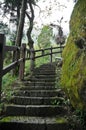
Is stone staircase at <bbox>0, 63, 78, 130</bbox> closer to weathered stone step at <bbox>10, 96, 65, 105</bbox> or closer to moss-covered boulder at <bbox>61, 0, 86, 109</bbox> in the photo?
weathered stone step at <bbox>10, 96, 65, 105</bbox>

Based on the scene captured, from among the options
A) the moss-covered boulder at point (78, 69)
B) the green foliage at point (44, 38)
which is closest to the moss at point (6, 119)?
the moss-covered boulder at point (78, 69)

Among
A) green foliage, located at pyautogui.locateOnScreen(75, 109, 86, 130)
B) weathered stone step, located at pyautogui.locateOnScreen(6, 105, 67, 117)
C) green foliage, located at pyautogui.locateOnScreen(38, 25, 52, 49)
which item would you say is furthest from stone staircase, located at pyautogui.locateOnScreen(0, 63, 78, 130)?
green foliage, located at pyautogui.locateOnScreen(38, 25, 52, 49)

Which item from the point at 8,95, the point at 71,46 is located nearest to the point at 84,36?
the point at 71,46

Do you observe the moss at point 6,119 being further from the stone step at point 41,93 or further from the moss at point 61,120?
the stone step at point 41,93

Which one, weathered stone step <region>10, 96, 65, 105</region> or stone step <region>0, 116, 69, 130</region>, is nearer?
stone step <region>0, 116, 69, 130</region>

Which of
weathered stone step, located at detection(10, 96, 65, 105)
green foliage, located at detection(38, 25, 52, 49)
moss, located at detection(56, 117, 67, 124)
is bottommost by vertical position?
moss, located at detection(56, 117, 67, 124)

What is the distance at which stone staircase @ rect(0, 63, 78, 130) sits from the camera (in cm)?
433

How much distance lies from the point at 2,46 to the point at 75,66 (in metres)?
1.35

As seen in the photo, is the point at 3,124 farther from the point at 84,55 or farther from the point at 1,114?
the point at 84,55

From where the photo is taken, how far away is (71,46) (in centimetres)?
493

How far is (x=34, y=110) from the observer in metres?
4.95

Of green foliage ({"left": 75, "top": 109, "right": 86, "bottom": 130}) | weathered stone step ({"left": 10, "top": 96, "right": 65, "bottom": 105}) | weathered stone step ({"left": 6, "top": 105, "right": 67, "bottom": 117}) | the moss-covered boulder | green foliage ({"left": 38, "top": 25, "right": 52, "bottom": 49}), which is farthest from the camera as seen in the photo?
green foliage ({"left": 38, "top": 25, "right": 52, "bottom": 49})

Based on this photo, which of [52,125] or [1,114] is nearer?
[52,125]

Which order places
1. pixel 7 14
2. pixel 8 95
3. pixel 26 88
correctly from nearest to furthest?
1. pixel 8 95
2. pixel 26 88
3. pixel 7 14
